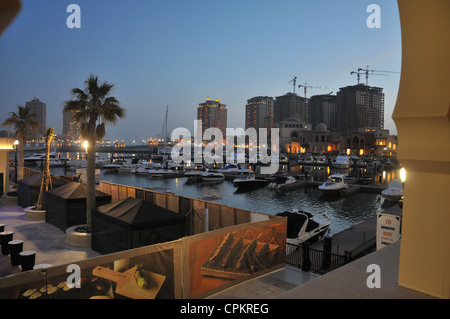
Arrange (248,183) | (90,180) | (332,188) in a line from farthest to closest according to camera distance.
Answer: (248,183), (332,188), (90,180)

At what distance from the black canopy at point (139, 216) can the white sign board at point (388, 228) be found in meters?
7.40

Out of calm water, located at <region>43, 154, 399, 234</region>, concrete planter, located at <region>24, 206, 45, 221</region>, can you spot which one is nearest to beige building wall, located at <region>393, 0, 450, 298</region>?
concrete planter, located at <region>24, 206, 45, 221</region>

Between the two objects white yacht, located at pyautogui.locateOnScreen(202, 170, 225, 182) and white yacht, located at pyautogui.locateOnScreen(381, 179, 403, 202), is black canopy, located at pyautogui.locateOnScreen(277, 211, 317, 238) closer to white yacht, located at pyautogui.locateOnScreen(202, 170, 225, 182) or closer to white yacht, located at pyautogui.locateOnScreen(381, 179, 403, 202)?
white yacht, located at pyautogui.locateOnScreen(381, 179, 403, 202)

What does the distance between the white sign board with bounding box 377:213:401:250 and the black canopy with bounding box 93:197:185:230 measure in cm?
740

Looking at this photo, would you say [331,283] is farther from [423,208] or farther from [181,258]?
[181,258]

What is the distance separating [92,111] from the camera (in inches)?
597

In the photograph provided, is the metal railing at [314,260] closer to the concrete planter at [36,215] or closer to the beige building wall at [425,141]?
the beige building wall at [425,141]

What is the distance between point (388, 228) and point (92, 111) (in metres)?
13.7

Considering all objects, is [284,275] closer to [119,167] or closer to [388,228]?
[388,228]

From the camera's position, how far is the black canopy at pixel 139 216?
10844 millimetres

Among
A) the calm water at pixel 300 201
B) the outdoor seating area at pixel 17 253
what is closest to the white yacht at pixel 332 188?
the calm water at pixel 300 201

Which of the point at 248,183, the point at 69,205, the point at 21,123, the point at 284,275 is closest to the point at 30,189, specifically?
the point at 69,205

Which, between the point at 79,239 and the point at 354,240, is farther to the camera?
the point at 354,240

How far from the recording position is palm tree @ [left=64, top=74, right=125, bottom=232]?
14.8 meters
